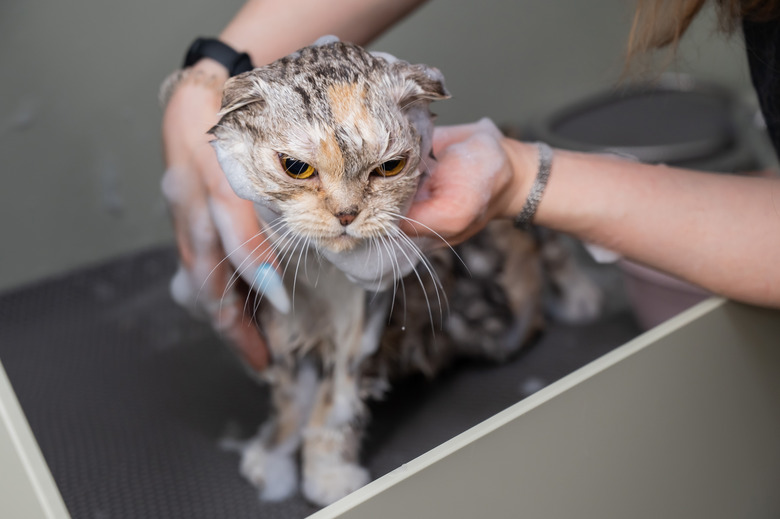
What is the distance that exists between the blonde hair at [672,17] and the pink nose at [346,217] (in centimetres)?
38

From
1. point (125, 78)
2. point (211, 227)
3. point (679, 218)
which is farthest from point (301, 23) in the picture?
point (679, 218)

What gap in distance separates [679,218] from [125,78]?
717 mm

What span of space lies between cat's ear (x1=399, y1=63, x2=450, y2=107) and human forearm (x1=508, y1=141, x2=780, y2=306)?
0.62 ft

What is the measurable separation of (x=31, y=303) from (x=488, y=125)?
62 cm

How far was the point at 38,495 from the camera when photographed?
0.50 metres

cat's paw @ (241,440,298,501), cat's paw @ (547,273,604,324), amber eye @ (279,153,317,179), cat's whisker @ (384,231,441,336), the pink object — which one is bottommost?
cat's paw @ (547,273,604,324)

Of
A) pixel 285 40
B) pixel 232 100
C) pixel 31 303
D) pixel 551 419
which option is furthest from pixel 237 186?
pixel 31 303

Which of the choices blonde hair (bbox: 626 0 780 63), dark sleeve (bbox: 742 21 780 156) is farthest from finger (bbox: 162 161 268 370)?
dark sleeve (bbox: 742 21 780 156)

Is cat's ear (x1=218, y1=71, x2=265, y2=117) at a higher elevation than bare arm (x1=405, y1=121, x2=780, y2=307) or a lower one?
higher

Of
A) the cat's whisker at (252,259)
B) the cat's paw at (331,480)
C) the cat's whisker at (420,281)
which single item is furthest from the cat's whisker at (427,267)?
the cat's paw at (331,480)

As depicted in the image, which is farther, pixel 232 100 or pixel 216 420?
pixel 216 420

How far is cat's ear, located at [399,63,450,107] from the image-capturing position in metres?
0.53

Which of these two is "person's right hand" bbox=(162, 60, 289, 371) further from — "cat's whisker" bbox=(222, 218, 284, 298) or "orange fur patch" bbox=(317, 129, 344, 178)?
"orange fur patch" bbox=(317, 129, 344, 178)

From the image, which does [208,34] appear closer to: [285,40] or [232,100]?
[285,40]
